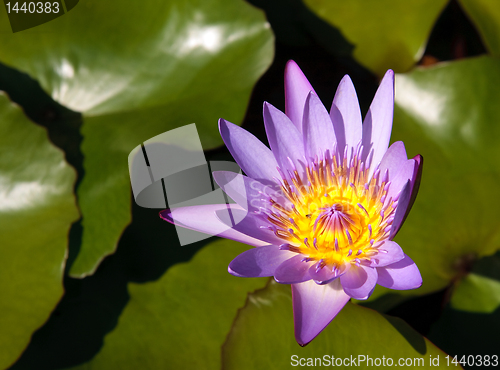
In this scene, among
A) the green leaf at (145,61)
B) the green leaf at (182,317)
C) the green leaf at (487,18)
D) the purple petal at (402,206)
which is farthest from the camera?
the green leaf at (487,18)

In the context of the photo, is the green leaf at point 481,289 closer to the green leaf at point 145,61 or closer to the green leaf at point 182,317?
the green leaf at point 182,317

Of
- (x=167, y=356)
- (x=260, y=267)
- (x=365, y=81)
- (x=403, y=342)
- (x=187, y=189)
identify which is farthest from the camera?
(x=365, y=81)

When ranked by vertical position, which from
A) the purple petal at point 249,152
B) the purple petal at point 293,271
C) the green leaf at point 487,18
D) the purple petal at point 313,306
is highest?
the green leaf at point 487,18

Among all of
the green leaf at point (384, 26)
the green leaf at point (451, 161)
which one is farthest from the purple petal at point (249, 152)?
the green leaf at point (384, 26)

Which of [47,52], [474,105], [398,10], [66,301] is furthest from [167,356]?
[398,10]

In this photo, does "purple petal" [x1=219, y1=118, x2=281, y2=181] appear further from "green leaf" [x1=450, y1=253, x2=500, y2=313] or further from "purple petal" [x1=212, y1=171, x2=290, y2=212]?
"green leaf" [x1=450, y1=253, x2=500, y2=313]

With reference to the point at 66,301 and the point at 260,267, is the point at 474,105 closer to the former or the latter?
the point at 260,267

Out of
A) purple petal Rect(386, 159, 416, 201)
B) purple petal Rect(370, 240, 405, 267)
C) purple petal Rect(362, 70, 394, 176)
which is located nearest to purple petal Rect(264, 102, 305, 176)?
purple petal Rect(362, 70, 394, 176)
